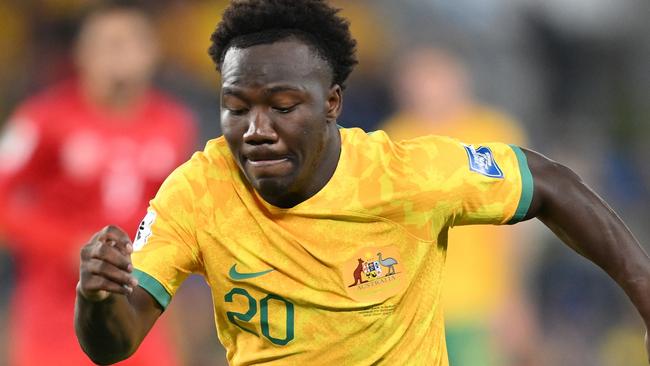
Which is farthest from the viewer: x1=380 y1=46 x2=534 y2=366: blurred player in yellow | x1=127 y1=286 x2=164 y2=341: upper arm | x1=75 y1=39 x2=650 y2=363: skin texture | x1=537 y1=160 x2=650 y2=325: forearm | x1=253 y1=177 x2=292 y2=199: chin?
x1=380 y1=46 x2=534 y2=366: blurred player in yellow

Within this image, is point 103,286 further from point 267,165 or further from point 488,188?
point 488,188

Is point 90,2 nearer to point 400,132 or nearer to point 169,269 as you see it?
point 400,132

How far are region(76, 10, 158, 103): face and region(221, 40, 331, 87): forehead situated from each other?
2.93 metres

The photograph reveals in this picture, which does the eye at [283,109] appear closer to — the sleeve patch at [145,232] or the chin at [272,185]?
the chin at [272,185]

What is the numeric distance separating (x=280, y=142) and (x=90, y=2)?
5724 mm

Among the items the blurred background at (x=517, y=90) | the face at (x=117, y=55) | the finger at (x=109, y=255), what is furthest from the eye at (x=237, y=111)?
the blurred background at (x=517, y=90)

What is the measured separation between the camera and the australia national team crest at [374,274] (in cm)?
396

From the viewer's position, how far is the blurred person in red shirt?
21.2 feet

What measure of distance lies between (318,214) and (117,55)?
306cm

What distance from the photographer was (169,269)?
3.81m

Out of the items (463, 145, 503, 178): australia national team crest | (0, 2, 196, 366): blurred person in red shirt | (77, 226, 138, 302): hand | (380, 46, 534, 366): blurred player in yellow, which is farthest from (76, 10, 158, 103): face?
(77, 226, 138, 302): hand

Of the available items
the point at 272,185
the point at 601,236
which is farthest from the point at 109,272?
the point at 601,236

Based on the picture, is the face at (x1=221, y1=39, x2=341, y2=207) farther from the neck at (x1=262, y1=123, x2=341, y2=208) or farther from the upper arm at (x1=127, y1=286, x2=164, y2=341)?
the upper arm at (x1=127, y1=286, x2=164, y2=341)

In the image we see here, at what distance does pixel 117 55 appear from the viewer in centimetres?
675
